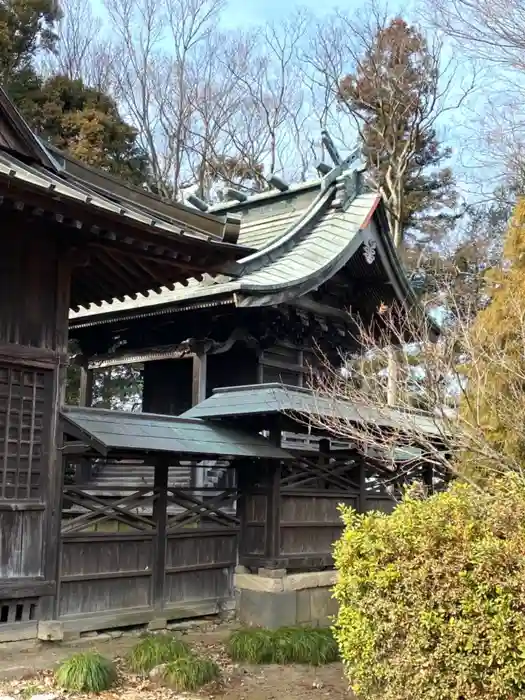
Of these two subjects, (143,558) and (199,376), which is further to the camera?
(199,376)

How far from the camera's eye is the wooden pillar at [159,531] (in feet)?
29.1

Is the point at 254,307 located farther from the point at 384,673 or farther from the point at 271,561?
the point at 384,673

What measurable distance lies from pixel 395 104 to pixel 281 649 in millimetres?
21870

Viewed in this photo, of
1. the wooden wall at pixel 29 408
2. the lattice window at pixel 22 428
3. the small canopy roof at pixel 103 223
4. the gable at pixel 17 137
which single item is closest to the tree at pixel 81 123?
the small canopy roof at pixel 103 223

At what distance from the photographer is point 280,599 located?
366 inches

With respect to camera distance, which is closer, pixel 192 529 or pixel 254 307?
pixel 192 529

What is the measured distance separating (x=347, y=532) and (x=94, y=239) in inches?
160

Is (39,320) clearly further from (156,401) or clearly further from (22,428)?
(156,401)

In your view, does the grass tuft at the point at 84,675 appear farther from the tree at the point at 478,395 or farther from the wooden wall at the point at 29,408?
the tree at the point at 478,395

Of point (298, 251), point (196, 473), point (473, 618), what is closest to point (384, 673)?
point (473, 618)

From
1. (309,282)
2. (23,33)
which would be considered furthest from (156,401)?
(23,33)

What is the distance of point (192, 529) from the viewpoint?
938 cm

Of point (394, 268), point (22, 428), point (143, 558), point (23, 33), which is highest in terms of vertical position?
point (23, 33)

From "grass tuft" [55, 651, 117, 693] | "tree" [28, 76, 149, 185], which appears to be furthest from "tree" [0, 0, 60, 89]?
"grass tuft" [55, 651, 117, 693]
